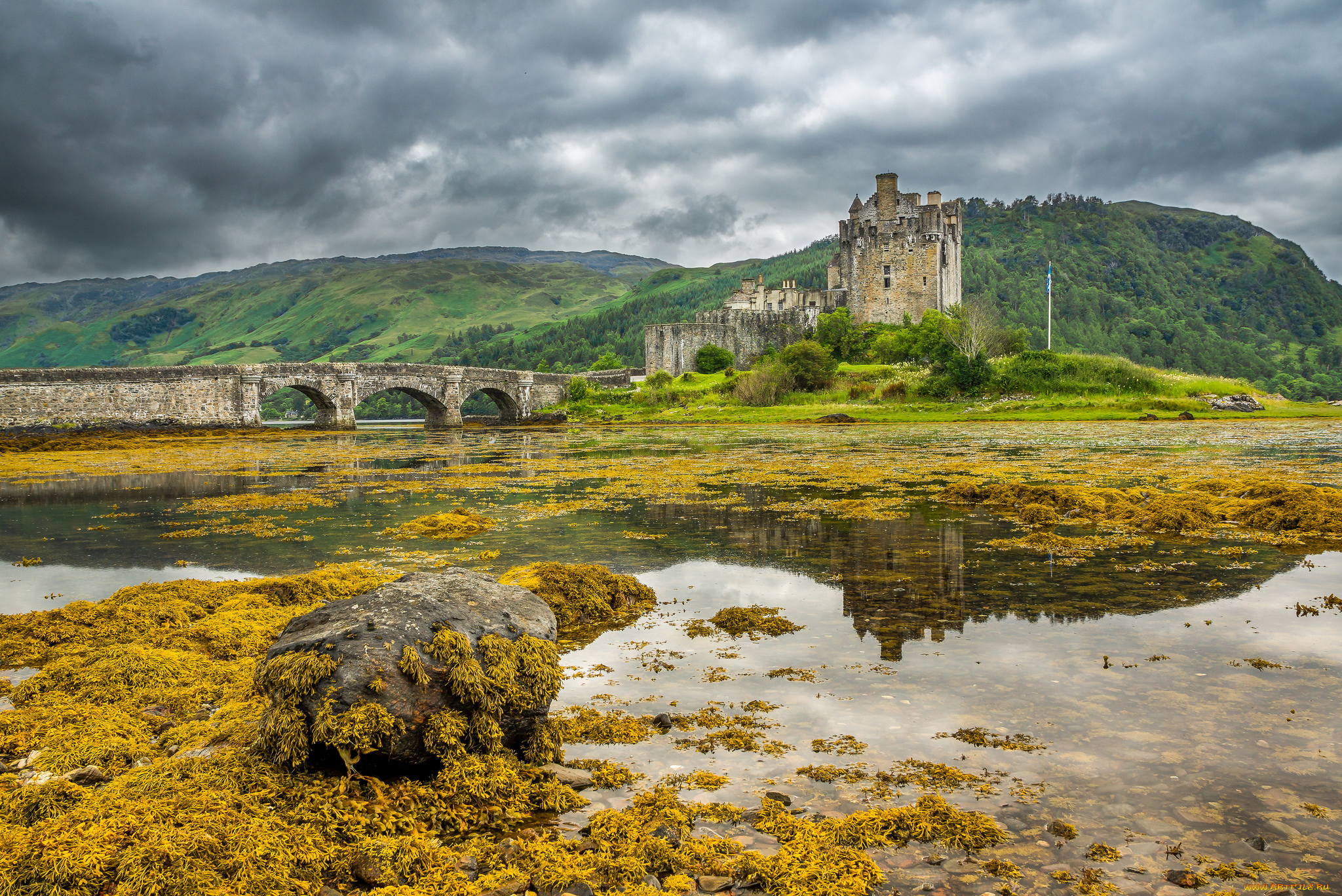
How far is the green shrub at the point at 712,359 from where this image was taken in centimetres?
7506

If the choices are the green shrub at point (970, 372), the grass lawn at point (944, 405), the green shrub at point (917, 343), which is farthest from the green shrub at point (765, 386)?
the green shrub at point (970, 372)

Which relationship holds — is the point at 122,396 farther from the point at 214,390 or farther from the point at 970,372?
the point at 970,372

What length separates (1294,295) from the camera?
164750 millimetres

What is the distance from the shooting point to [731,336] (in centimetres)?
7681

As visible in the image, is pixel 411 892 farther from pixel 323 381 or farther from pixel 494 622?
pixel 323 381

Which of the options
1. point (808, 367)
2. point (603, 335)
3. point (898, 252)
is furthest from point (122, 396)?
point (603, 335)

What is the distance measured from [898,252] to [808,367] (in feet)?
62.9

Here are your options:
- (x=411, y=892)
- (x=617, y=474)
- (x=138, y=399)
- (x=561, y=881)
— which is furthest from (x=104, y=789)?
(x=138, y=399)

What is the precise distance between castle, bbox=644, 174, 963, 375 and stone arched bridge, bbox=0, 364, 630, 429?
708 inches

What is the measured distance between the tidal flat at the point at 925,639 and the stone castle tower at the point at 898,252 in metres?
58.7

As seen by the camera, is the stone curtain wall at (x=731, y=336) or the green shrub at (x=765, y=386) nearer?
the green shrub at (x=765, y=386)

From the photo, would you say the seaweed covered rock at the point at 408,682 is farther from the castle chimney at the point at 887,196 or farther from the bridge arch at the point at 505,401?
the castle chimney at the point at 887,196

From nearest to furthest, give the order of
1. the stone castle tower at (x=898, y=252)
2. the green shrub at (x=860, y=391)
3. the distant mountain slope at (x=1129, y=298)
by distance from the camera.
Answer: the green shrub at (x=860, y=391)
the stone castle tower at (x=898, y=252)
the distant mountain slope at (x=1129, y=298)

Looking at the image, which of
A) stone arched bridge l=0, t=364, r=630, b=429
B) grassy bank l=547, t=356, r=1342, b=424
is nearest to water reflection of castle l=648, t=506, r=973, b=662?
grassy bank l=547, t=356, r=1342, b=424
